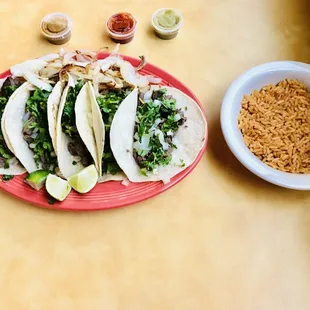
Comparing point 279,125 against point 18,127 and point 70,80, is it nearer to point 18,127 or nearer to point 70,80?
point 70,80

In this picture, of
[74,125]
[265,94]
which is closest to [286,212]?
[265,94]

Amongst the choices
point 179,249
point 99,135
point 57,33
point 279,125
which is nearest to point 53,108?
point 99,135

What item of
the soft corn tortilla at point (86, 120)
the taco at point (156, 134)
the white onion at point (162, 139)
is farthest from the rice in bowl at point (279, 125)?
the soft corn tortilla at point (86, 120)

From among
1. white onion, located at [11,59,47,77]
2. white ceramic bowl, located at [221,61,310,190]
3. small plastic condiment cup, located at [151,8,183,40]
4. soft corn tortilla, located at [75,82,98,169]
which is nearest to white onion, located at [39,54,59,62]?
white onion, located at [11,59,47,77]

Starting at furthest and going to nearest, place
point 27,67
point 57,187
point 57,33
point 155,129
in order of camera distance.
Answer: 1. point 57,33
2. point 27,67
3. point 155,129
4. point 57,187

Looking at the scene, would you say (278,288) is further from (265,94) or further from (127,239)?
(265,94)

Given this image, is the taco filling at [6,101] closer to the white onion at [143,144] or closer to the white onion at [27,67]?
the white onion at [27,67]

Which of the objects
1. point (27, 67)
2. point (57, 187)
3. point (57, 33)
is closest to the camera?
point (57, 187)
